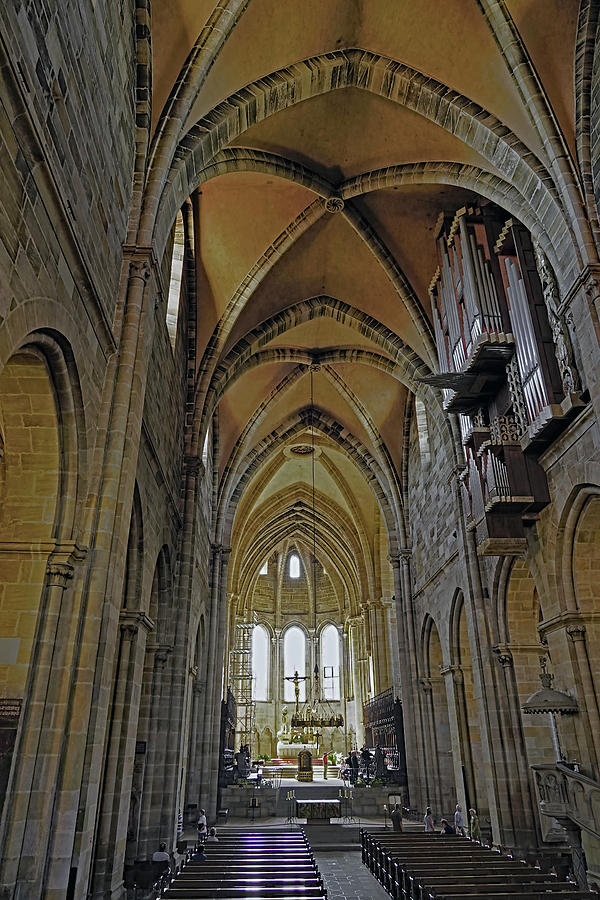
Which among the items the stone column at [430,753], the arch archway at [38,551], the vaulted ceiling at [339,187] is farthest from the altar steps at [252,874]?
the vaulted ceiling at [339,187]

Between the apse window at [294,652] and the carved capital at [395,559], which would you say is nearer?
the carved capital at [395,559]

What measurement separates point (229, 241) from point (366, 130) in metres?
4.06

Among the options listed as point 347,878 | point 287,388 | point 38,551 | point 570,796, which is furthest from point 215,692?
point 38,551

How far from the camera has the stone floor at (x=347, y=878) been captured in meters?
11.1

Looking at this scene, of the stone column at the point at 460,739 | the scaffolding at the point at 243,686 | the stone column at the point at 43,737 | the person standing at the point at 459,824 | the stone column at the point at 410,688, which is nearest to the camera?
the stone column at the point at 43,737

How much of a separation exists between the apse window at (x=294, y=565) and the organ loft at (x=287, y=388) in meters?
17.7

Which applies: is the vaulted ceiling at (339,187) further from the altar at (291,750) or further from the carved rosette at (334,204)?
the altar at (291,750)

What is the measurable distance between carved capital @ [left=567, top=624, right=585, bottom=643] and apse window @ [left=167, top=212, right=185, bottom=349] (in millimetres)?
9399

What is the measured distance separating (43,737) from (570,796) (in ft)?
24.1

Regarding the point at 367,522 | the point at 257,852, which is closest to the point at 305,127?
the point at 257,852

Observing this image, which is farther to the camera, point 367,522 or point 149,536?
point 367,522

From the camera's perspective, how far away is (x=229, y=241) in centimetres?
1628

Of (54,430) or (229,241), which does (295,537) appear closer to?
(229,241)

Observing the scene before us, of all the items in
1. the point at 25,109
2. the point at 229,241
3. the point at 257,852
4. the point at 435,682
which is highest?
the point at 229,241
